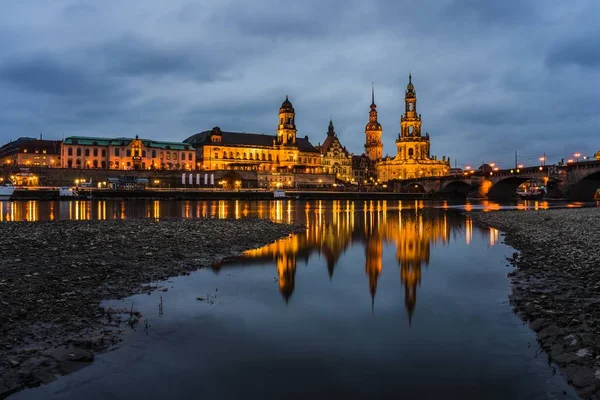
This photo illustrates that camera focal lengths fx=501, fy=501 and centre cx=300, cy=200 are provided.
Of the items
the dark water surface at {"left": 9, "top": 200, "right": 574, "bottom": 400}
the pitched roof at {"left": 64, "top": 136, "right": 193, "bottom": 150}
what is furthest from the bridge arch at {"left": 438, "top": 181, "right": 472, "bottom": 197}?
the dark water surface at {"left": 9, "top": 200, "right": 574, "bottom": 400}

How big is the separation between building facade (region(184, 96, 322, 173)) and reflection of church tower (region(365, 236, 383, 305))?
476 ft

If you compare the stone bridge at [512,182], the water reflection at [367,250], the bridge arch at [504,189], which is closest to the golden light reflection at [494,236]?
the water reflection at [367,250]

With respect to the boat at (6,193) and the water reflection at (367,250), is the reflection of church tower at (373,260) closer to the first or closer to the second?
the water reflection at (367,250)

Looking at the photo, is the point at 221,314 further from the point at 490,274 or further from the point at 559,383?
the point at 490,274

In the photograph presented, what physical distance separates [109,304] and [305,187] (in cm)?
16274

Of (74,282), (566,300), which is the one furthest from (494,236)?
(74,282)

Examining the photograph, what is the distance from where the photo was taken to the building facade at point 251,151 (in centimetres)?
18300

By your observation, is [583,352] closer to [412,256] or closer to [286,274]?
[286,274]

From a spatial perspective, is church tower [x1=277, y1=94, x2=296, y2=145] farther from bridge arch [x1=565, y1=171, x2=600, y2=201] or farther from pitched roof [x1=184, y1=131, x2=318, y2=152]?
bridge arch [x1=565, y1=171, x2=600, y2=201]

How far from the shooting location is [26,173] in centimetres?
13575

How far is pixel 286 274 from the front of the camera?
19375 millimetres

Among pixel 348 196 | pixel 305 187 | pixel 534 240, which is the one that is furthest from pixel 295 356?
pixel 305 187

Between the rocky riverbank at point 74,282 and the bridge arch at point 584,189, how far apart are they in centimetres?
8606

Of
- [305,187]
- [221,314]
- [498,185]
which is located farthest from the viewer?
[305,187]
